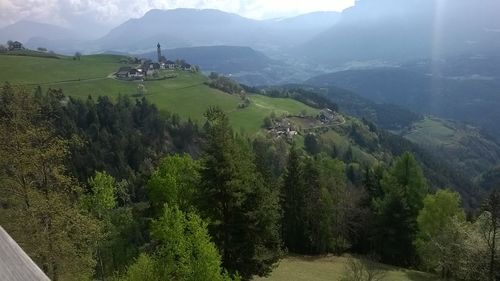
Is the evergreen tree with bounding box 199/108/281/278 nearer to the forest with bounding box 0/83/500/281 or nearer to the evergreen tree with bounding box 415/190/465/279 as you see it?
the forest with bounding box 0/83/500/281

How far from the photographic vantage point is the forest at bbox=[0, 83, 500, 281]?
72.5 ft

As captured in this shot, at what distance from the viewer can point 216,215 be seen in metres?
31.0

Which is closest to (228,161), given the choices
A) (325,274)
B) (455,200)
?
(325,274)

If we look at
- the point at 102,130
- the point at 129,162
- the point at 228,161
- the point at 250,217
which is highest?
the point at 228,161

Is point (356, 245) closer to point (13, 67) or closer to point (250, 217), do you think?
point (250, 217)

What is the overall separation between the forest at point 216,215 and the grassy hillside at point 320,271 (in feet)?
8.68

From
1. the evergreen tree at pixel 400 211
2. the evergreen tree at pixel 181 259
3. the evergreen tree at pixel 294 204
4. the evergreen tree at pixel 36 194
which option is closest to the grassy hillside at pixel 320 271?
the evergreen tree at pixel 294 204

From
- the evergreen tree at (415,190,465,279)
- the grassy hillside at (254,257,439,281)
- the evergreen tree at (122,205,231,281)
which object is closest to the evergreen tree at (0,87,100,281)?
the evergreen tree at (122,205,231,281)

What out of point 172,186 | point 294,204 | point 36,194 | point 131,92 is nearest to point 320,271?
point 294,204

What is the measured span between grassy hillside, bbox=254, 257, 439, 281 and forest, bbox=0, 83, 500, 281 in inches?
104

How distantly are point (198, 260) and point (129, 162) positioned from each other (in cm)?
10264

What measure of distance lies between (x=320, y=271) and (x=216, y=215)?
1986 cm

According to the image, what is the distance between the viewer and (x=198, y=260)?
21219mm

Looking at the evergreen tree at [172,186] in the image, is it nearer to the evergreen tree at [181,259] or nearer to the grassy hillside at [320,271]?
the grassy hillside at [320,271]
